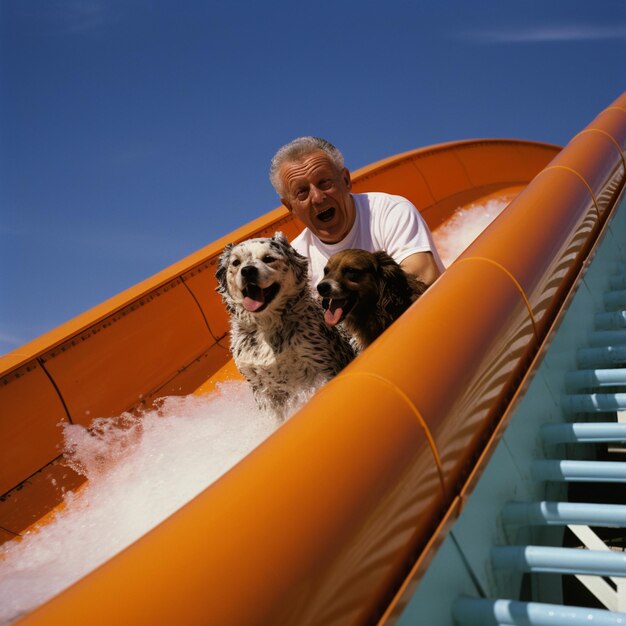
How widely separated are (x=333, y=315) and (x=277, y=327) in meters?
0.34

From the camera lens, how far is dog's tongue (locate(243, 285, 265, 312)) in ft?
9.72

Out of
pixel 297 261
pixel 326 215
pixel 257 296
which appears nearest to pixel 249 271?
pixel 257 296

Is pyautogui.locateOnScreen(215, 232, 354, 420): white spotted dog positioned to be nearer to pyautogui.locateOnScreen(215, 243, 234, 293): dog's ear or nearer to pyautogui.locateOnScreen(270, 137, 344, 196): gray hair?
pyautogui.locateOnScreen(215, 243, 234, 293): dog's ear

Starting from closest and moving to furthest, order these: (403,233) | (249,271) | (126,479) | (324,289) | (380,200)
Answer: (324,289) < (249,271) < (126,479) < (403,233) < (380,200)

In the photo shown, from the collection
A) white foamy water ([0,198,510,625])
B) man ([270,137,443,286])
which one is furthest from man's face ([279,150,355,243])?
white foamy water ([0,198,510,625])

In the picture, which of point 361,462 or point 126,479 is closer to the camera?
point 361,462

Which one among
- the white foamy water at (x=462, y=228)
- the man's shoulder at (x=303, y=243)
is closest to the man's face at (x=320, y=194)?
the man's shoulder at (x=303, y=243)

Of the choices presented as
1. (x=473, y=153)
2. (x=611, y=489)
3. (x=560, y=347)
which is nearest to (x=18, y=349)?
(x=560, y=347)

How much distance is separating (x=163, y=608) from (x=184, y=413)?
294 centimetres

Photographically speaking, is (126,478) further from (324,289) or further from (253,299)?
(324,289)

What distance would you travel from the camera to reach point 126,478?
303cm

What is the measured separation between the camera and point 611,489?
4012mm

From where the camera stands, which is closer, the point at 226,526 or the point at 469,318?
the point at 226,526

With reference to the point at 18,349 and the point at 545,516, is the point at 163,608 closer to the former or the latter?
the point at 545,516
